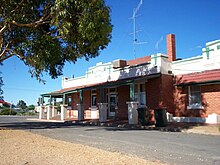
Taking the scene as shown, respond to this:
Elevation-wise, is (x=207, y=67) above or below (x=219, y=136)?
above

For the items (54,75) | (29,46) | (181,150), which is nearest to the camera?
(181,150)

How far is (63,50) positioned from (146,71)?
8495 millimetres

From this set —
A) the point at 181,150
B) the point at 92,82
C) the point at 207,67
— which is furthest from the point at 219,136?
the point at 92,82

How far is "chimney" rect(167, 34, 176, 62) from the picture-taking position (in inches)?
818

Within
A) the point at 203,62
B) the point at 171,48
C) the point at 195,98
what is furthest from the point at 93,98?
the point at 203,62

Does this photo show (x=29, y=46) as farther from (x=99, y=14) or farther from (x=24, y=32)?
(x=99, y=14)

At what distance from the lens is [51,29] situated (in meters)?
13.9

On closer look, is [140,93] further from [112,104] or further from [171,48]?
[171,48]

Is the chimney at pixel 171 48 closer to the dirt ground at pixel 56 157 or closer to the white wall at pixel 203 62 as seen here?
the white wall at pixel 203 62

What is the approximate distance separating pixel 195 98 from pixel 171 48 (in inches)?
190

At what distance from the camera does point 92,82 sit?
1074 inches

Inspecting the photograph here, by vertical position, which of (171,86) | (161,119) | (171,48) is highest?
(171,48)

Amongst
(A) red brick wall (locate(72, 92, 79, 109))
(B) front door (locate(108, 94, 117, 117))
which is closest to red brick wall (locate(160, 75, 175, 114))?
(B) front door (locate(108, 94, 117, 117))

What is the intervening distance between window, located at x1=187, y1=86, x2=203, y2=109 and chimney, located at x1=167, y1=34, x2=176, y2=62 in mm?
3348
